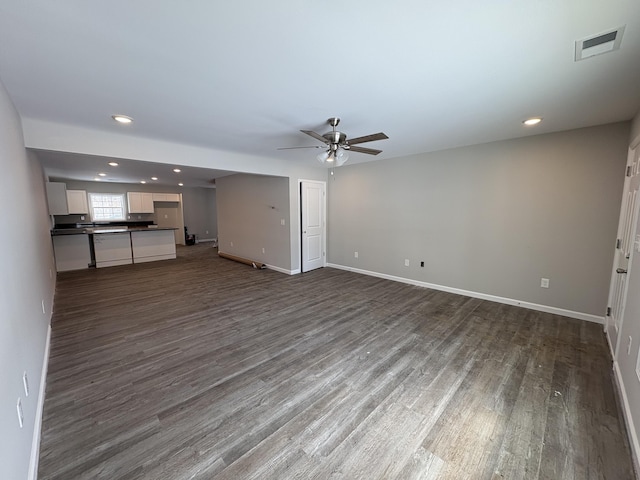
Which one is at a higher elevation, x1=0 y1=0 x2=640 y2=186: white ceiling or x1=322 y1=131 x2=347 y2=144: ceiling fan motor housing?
x1=0 y1=0 x2=640 y2=186: white ceiling

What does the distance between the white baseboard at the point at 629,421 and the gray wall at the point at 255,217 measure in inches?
191

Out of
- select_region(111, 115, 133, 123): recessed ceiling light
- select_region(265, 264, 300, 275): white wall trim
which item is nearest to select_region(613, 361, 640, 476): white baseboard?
select_region(265, 264, 300, 275): white wall trim

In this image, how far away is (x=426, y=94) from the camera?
2232 millimetres

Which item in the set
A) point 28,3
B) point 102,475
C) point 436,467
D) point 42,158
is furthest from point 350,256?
point 42,158

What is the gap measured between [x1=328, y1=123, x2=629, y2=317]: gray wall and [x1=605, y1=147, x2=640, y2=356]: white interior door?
0.16m

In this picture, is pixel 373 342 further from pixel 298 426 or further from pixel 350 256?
pixel 350 256

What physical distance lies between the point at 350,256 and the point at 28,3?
214 inches

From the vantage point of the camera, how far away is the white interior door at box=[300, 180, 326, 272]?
5.84 meters

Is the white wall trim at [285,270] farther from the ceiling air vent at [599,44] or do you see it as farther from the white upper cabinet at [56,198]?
the white upper cabinet at [56,198]

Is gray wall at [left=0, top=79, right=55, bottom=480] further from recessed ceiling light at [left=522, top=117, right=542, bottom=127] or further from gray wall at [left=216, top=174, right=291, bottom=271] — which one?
recessed ceiling light at [left=522, top=117, right=542, bottom=127]

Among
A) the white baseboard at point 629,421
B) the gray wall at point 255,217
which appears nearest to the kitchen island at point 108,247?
the gray wall at point 255,217

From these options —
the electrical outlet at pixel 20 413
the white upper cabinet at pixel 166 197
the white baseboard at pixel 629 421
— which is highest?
the white upper cabinet at pixel 166 197

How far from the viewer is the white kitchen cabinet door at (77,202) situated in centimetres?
752

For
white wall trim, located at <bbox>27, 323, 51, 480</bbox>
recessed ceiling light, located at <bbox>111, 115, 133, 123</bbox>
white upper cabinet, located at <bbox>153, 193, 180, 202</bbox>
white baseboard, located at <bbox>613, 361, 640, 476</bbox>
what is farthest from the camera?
white upper cabinet, located at <bbox>153, 193, 180, 202</bbox>
